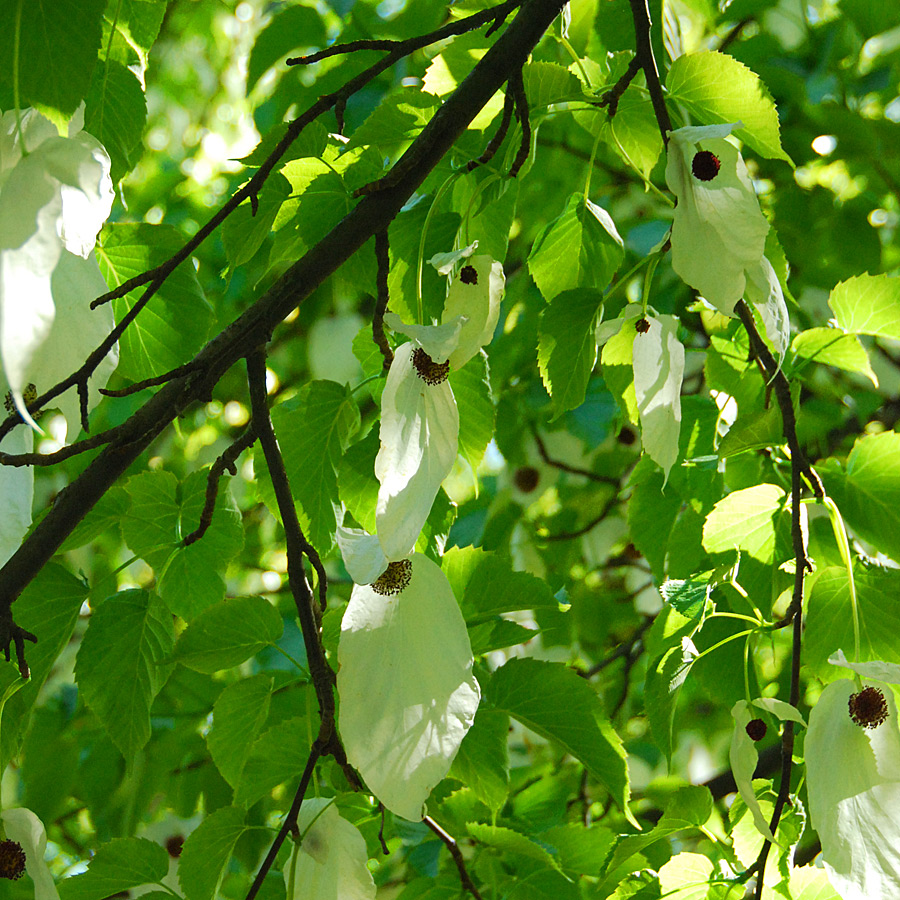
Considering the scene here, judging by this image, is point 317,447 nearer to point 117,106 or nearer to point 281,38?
point 117,106

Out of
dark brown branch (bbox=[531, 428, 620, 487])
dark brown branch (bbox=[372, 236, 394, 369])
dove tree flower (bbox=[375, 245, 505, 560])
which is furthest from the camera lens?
dark brown branch (bbox=[531, 428, 620, 487])

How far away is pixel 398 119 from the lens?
585 mm

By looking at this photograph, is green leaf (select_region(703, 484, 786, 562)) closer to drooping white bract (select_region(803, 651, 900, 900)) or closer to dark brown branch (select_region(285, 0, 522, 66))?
drooping white bract (select_region(803, 651, 900, 900))

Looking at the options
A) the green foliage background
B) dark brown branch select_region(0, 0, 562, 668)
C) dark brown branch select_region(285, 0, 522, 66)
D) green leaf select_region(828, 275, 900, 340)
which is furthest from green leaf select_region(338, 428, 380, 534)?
green leaf select_region(828, 275, 900, 340)

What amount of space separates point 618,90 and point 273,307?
238 millimetres

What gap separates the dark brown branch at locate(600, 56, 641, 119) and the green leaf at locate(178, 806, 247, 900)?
0.46 m

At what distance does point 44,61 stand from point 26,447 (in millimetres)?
190

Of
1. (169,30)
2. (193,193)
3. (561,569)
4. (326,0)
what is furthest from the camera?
(169,30)

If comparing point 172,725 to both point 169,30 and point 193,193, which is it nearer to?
point 193,193

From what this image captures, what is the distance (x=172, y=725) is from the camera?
129 cm

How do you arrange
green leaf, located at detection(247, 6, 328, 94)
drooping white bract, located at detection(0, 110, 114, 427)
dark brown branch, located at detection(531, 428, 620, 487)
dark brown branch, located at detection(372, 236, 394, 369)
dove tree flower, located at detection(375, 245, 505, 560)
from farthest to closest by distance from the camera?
dark brown branch, located at detection(531, 428, 620, 487) → green leaf, located at detection(247, 6, 328, 94) → dark brown branch, located at detection(372, 236, 394, 369) → dove tree flower, located at detection(375, 245, 505, 560) → drooping white bract, located at detection(0, 110, 114, 427)

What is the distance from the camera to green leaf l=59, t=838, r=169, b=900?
24.3 inches

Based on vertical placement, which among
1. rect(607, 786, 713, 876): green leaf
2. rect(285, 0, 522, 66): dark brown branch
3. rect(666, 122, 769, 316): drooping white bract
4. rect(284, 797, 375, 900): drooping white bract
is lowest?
rect(607, 786, 713, 876): green leaf

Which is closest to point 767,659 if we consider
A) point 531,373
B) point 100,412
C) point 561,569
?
point 561,569
